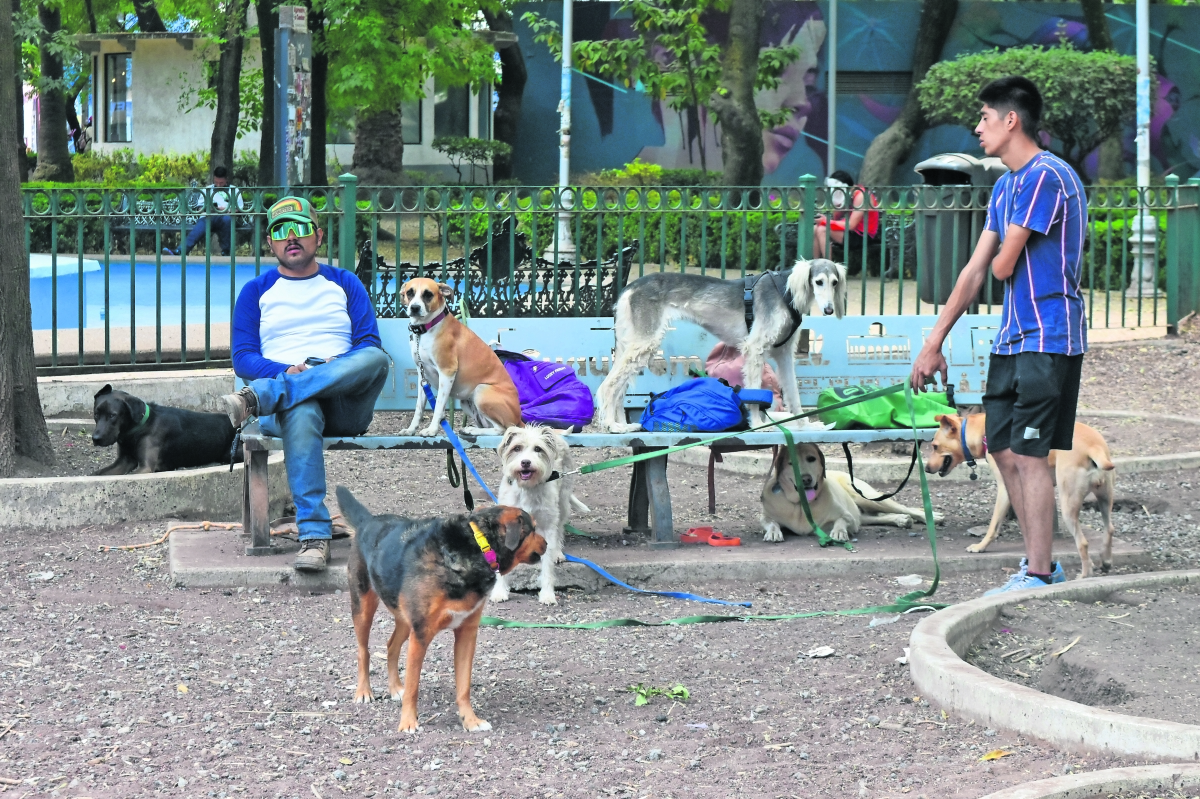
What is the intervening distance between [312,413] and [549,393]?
1.34 metres

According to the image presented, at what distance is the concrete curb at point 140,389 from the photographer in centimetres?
965

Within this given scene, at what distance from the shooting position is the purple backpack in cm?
699

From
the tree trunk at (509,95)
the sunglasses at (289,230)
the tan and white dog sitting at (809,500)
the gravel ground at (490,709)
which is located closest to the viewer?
the gravel ground at (490,709)

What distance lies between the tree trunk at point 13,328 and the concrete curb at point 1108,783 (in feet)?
20.1

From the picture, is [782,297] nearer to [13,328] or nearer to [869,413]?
[869,413]

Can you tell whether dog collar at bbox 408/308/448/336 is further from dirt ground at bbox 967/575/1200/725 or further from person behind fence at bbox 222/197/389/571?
dirt ground at bbox 967/575/1200/725

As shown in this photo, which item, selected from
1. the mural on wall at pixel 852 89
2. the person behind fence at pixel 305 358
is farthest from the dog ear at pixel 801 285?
the mural on wall at pixel 852 89

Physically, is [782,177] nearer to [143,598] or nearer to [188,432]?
[188,432]

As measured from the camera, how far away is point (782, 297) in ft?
23.4

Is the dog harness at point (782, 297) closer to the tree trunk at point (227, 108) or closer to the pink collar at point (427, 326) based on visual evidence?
the pink collar at point (427, 326)

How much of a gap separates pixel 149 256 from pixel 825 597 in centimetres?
1740

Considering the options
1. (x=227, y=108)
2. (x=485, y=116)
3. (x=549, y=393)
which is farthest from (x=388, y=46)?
(x=549, y=393)

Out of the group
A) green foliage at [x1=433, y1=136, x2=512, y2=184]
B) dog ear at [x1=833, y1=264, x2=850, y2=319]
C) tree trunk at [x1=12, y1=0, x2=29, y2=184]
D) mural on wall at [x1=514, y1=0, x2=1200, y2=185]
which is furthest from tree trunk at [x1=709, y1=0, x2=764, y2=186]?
dog ear at [x1=833, y1=264, x2=850, y2=319]

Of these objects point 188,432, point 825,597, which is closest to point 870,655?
point 825,597
